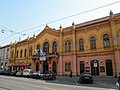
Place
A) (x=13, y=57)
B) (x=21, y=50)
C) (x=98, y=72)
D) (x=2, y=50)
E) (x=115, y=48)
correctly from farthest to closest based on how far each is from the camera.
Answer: (x=2, y=50), (x=13, y=57), (x=21, y=50), (x=98, y=72), (x=115, y=48)

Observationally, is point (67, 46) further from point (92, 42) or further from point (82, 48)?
point (92, 42)

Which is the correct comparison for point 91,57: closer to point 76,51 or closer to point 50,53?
point 76,51

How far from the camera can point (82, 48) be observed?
32.6m

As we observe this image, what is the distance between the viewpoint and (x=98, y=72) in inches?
1148

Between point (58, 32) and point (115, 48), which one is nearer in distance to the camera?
point (115, 48)

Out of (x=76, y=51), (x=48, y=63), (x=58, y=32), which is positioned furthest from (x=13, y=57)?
(x=76, y=51)

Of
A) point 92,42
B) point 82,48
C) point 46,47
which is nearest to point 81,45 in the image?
point 82,48

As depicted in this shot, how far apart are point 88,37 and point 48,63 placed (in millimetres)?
13408

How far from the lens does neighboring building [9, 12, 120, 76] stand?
2784cm

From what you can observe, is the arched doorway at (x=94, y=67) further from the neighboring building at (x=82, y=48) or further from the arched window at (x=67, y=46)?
the arched window at (x=67, y=46)

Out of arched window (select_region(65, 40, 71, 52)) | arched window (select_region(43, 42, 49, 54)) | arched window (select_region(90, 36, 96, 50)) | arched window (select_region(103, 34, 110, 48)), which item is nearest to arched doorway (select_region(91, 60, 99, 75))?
arched window (select_region(90, 36, 96, 50))

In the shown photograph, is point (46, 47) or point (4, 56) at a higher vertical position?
point (46, 47)

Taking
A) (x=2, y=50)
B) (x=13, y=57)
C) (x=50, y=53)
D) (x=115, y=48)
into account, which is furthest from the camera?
(x=2, y=50)

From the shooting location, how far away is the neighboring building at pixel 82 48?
2784 cm
